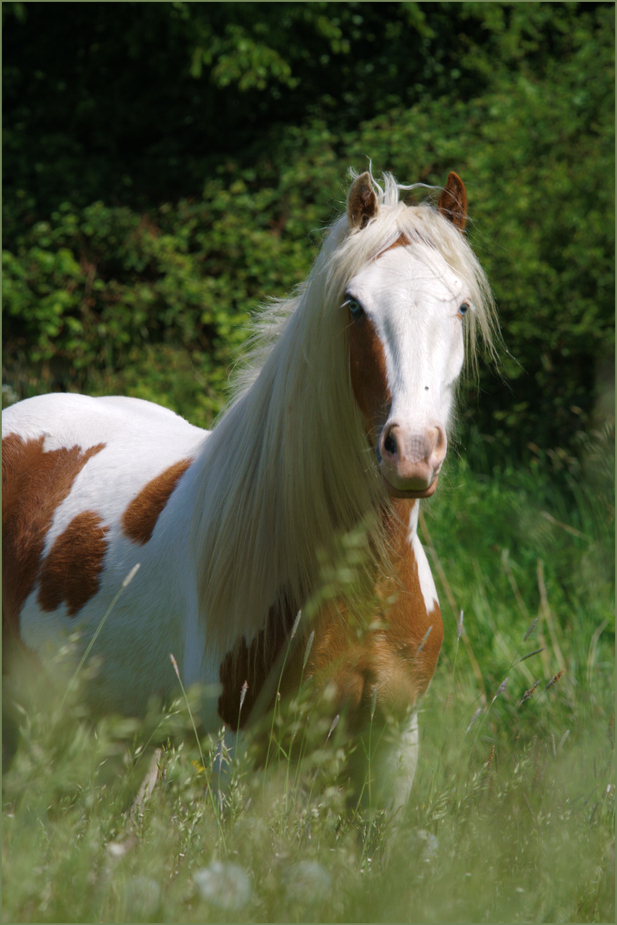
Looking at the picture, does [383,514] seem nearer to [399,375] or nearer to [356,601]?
[356,601]

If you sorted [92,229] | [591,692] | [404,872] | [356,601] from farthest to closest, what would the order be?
[92,229], [591,692], [356,601], [404,872]

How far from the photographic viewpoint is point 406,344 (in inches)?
65.2

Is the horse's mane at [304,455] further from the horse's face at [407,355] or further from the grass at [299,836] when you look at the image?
the grass at [299,836]

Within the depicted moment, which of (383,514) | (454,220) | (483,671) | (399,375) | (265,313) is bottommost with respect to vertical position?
(483,671)

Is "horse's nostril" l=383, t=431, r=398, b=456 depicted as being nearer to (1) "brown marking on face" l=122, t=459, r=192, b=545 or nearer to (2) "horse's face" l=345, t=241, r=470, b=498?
(2) "horse's face" l=345, t=241, r=470, b=498

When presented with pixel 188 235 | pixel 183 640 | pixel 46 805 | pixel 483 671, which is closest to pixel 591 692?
pixel 483 671

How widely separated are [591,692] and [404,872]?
1.87m

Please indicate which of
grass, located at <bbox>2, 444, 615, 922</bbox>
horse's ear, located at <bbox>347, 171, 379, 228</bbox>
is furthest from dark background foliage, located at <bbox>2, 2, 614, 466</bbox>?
grass, located at <bbox>2, 444, 615, 922</bbox>

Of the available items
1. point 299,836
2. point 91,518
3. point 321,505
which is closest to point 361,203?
point 321,505

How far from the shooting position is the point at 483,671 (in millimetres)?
3395

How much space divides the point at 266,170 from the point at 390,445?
6.12m

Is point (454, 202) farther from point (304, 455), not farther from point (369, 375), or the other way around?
point (304, 455)

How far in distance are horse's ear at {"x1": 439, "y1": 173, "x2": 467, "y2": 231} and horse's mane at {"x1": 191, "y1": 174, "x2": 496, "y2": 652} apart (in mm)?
56

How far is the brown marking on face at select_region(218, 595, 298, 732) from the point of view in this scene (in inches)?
77.0
